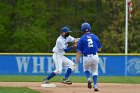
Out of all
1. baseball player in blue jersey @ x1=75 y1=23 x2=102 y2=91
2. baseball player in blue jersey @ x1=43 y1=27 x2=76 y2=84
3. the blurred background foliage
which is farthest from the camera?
the blurred background foliage

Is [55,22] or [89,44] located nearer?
[89,44]

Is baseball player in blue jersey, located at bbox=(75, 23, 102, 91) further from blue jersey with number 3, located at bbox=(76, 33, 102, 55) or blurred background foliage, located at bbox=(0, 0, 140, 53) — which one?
blurred background foliage, located at bbox=(0, 0, 140, 53)

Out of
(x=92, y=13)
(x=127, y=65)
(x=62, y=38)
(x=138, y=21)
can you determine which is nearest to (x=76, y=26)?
(x=92, y=13)

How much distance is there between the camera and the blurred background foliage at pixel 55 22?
45.4 m

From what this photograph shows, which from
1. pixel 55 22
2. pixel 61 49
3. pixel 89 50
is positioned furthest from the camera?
pixel 55 22

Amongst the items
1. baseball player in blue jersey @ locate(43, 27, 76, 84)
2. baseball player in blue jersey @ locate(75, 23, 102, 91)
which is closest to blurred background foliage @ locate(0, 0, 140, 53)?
baseball player in blue jersey @ locate(43, 27, 76, 84)

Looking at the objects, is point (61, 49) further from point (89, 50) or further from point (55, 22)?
point (55, 22)

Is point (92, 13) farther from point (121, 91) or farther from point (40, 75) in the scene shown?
point (121, 91)

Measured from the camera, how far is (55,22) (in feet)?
161

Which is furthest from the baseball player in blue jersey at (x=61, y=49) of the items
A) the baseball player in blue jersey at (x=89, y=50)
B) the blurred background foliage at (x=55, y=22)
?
the blurred background foliage at (x=55, y=22)

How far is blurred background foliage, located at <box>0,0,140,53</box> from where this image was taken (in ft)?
149

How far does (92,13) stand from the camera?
50.0 m

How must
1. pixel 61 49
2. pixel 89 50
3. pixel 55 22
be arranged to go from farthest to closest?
pixel 55 22, pixel 61 49, pixel 89 50

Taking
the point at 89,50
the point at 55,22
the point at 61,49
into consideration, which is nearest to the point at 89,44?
the point at 89,50
